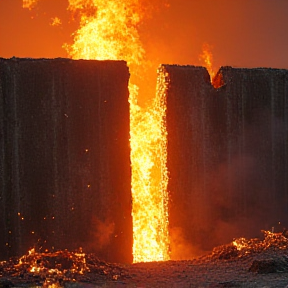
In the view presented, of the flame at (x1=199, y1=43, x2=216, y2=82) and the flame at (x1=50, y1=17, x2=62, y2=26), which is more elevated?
the flame at (x1=50, y1=17, x2=62, y2=26)

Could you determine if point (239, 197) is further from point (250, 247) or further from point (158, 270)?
point (158, 270)

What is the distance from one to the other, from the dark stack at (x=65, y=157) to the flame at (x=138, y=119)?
0.70m

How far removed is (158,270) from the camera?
21.5 ft

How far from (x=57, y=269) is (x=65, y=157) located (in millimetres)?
1660

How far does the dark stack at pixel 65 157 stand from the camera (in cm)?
675

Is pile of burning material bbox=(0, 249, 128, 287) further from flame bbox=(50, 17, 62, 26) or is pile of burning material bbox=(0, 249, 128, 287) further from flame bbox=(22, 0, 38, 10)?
flame bbox=(22, 0, 38, 10)

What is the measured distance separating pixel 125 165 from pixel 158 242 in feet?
5.27

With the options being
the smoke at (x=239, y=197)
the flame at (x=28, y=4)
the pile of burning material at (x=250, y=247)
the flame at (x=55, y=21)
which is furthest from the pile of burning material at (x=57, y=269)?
the flame at (x=28, y=4)

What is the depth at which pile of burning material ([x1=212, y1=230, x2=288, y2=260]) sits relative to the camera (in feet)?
23.4

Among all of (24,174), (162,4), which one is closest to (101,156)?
(24,174)

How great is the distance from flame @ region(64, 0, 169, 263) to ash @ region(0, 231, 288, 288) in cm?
87

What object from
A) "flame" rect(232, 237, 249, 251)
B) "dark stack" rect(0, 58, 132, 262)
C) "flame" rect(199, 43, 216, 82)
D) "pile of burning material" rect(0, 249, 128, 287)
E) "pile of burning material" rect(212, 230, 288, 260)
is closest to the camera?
"pile of burning material" rect(0, 249, 128, 287)

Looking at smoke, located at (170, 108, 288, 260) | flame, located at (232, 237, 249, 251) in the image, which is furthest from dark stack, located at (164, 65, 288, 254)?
flame, located at (232, 237, 249, 251)

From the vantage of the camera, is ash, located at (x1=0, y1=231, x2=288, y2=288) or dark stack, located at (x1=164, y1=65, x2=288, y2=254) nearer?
ash, located at (x1=0, y1=231, x2=288, y2=288)
